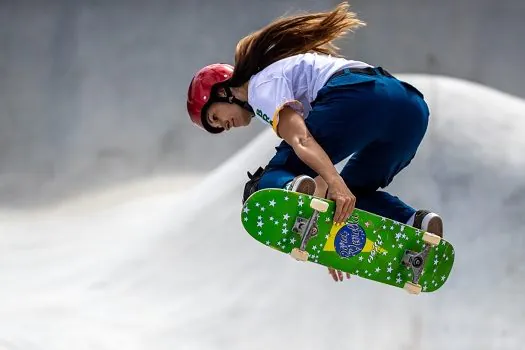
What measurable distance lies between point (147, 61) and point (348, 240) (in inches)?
213

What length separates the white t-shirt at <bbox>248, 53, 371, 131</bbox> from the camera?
283 centimetres

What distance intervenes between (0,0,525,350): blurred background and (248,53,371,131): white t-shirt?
1223 millimetres

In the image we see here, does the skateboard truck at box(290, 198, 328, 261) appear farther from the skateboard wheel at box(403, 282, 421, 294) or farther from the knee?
the skateboard wheel at box(403, 282, 421, 294)

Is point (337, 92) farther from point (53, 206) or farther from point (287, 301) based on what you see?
point (53, 206)

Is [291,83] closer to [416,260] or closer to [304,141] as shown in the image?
[304,141]

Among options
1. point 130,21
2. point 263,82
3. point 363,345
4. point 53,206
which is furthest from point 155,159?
point 263,82

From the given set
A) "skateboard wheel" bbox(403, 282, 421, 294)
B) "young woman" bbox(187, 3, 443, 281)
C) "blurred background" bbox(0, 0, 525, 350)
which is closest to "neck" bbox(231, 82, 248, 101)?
"young woman" bbox(187, 3, 443, 281)

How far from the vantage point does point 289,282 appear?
495 cm

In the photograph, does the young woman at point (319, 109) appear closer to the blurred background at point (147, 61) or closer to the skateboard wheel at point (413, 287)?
the skateboard wheel at point (413, 287)

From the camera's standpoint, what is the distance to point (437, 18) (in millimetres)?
8359

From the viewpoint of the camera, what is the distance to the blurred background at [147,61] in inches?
298

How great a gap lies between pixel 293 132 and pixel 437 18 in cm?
593

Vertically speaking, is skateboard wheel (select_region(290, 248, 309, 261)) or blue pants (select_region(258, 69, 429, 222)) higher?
blue pants (select_region(258, 69, 429, 222))

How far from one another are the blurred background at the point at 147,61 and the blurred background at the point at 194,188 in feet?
0.05
